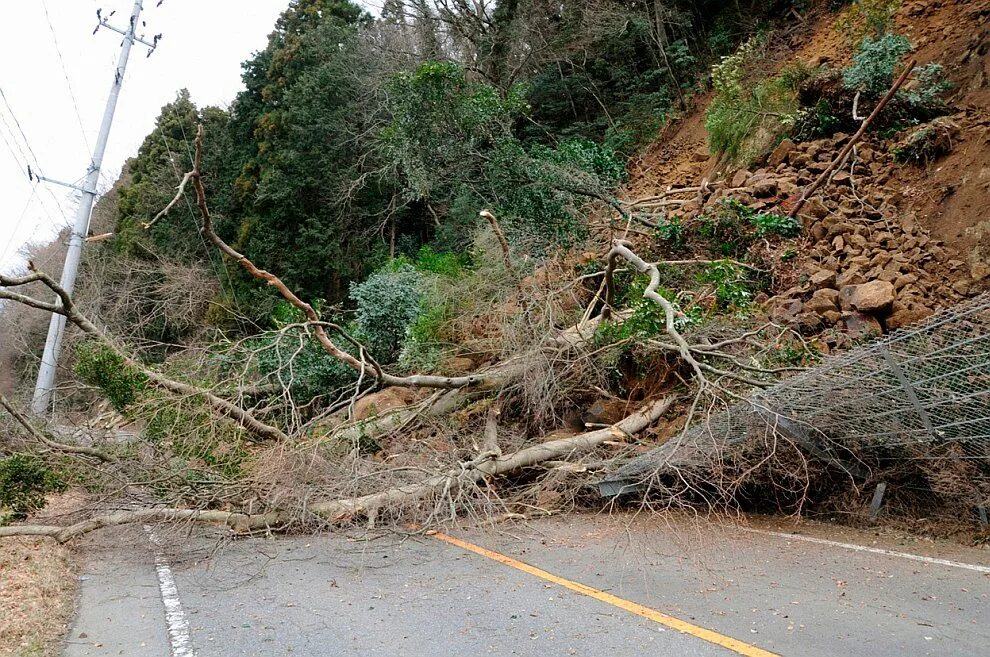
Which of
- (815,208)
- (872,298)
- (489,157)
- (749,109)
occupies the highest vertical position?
(489,157)

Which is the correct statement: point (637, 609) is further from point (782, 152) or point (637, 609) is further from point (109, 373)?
point (782, 152)

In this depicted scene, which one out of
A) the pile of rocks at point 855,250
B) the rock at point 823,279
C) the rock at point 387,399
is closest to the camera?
the pile of rocks at point 855,250

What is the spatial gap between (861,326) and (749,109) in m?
6.29

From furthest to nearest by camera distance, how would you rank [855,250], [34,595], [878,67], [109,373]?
[878,67], [855,250], [109,373], [34,595]

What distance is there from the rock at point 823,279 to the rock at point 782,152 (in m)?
3.30

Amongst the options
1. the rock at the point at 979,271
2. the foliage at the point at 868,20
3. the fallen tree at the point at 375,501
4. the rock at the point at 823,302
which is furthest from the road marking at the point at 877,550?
the foliage at the point at 868,20

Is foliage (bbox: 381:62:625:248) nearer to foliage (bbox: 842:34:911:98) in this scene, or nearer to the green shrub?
the green shrub

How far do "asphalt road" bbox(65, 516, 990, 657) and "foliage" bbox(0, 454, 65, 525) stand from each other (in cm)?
86

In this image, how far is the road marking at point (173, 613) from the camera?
3.95 metres

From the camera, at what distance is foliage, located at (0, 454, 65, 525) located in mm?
6602

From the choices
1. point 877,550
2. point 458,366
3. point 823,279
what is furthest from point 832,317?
point 458,366

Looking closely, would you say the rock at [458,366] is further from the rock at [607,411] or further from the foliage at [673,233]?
the foliage at [673,233]

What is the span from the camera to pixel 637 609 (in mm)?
4336

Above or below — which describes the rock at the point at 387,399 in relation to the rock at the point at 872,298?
below
